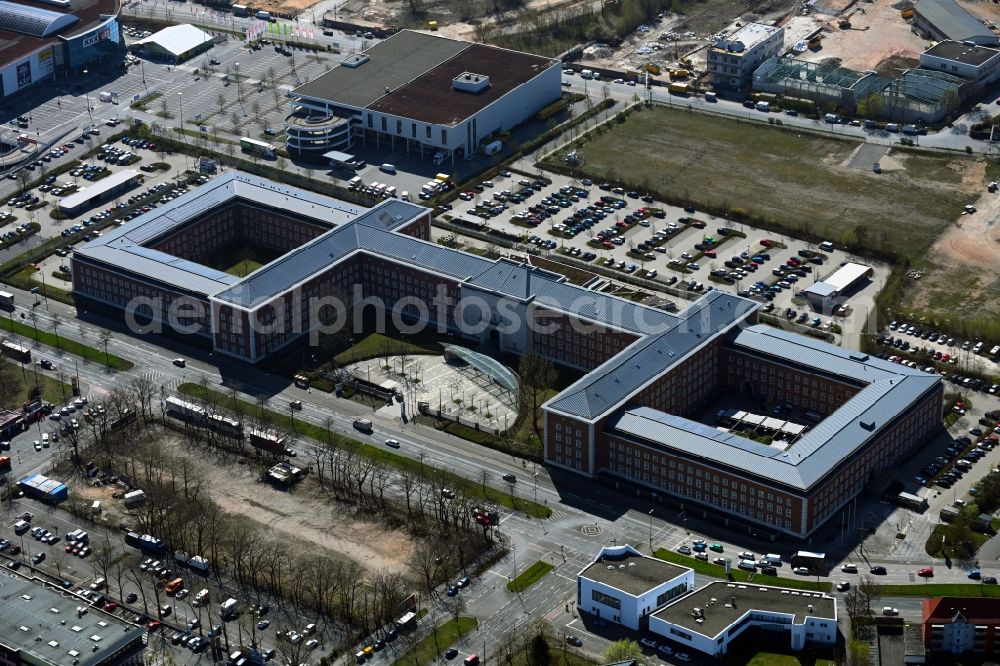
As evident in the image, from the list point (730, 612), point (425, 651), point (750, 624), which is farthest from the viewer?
point (750, 624)

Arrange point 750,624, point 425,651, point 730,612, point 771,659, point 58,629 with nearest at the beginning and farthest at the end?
point 58,629 → point 771,659 → point 425,651 → point 730,612 → point 750,624

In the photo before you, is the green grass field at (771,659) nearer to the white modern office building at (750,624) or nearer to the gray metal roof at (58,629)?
the white modern office building at (750,624)

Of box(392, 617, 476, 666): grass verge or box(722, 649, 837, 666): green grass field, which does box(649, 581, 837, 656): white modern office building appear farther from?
box(392, 617, 476, 666): grass verge

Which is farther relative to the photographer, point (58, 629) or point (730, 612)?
point (730, 612)

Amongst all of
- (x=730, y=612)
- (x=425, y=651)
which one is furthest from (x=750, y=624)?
(x=425, y=651)

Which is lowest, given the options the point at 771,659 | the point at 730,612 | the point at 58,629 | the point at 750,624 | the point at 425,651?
the point at 771,659

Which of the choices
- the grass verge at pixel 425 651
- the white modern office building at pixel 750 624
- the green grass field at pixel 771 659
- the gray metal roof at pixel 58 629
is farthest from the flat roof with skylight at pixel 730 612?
the gray metal roof at pixel 58 629

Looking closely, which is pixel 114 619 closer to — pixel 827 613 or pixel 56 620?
pixel 56 620

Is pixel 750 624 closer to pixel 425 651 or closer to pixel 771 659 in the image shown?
pixel 771 659

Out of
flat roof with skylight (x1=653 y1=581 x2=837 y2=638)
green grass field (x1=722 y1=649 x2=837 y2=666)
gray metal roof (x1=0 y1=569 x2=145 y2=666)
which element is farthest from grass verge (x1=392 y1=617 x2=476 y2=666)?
green grass field (x1=722 y1=649 x2=837 y2=666)

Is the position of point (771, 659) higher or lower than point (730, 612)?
lower

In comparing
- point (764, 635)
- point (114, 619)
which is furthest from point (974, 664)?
point (114, 619)
